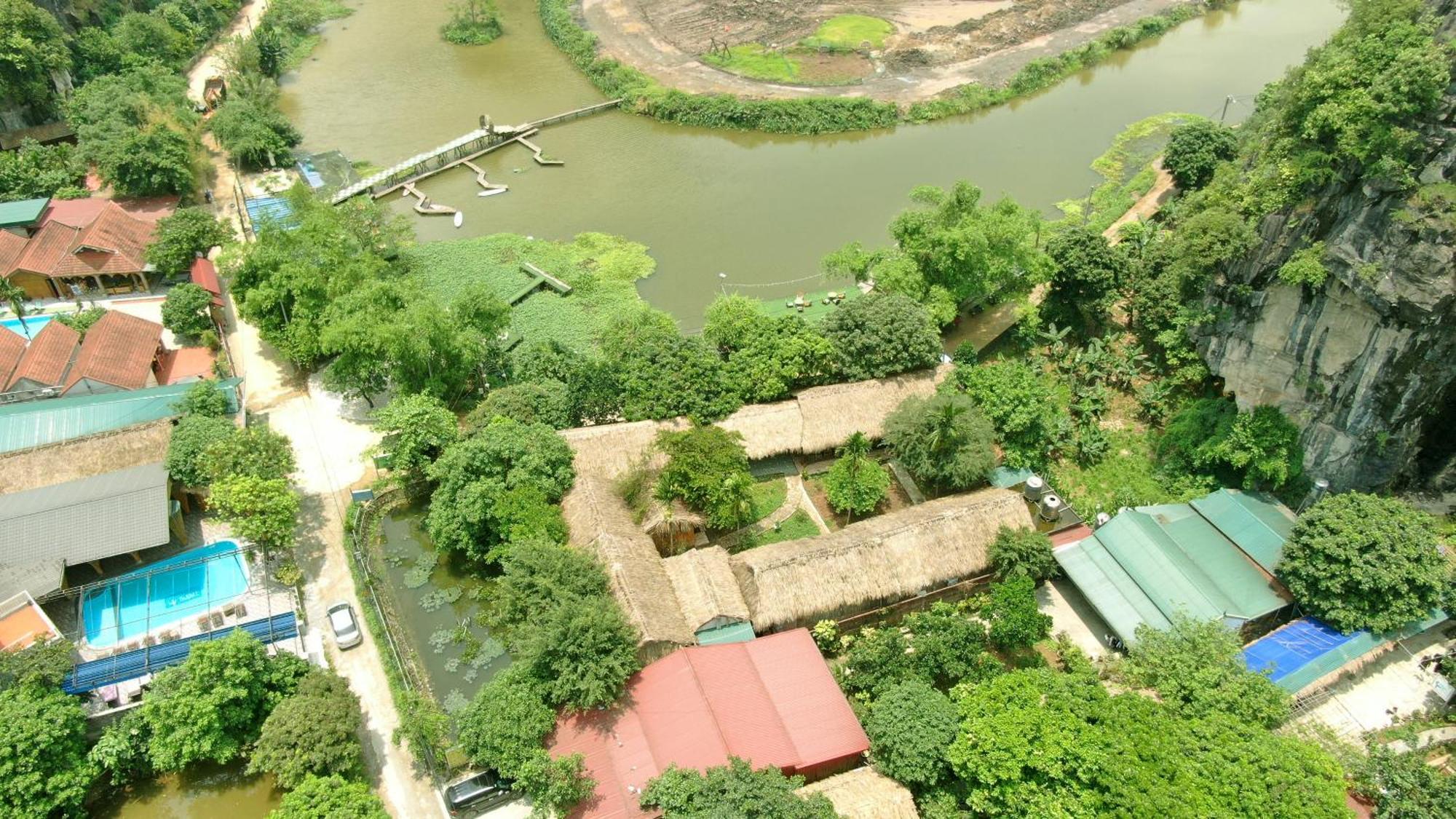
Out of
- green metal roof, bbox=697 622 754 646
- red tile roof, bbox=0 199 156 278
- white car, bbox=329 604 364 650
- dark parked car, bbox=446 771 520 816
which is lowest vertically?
dark parked car, bbox=446 771 520 816

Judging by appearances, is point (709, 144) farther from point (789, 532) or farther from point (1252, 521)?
point (1252, 521)

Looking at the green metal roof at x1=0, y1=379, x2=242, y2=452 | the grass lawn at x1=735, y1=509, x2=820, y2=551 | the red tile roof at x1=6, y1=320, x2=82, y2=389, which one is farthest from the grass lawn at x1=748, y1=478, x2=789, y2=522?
the red tile roof at x1=6, y1=320, x2=82, y2=389

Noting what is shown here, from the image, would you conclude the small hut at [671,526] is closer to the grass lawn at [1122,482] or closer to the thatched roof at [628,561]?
the thatched roof at [628,561]

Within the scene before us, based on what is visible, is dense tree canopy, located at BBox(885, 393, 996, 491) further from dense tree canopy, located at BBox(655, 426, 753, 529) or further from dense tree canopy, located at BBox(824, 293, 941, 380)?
dense tree canopy, located at BBox(655, 426, 753, 529)

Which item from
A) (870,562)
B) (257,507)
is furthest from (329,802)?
(870,562)

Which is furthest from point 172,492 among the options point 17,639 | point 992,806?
point 992,806

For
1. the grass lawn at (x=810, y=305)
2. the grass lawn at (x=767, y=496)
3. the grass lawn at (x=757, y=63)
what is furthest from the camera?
the grass lawn at (x=757, y=63)

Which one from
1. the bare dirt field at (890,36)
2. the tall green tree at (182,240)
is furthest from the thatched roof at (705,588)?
the bare dirt field at (890,36)
